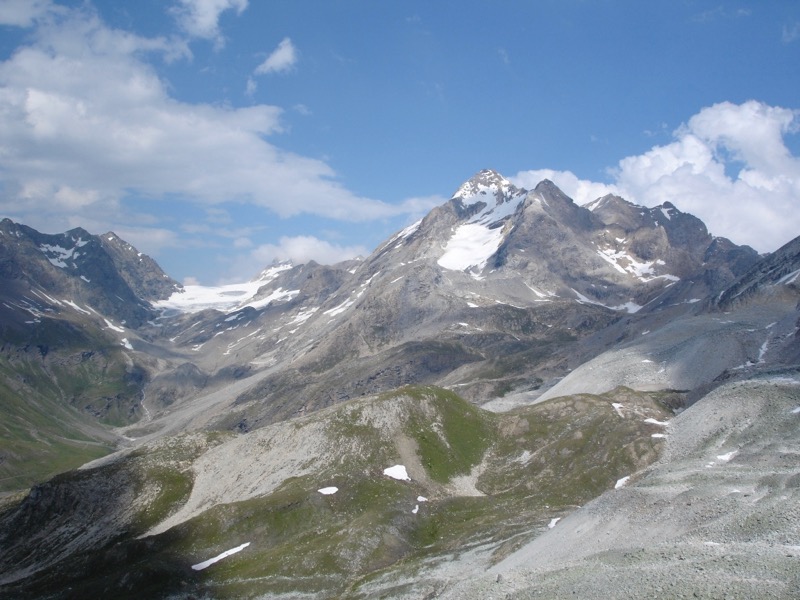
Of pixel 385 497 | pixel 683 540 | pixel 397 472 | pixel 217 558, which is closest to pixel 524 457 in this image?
pixel 397 472


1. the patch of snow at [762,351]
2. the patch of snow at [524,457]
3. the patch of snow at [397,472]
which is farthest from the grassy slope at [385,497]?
the patch of snow at [762,351]

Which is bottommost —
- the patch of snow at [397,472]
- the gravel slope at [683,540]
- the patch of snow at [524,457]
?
the gravel slope at [683,540]

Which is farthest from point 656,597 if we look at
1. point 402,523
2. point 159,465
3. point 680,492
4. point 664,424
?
point 159,465

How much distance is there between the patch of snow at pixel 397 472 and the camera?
394 ft

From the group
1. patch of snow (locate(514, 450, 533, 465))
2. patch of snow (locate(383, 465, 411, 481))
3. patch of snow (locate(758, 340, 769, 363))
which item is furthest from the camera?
patch of snow (locate(758, 340, 769, 363))

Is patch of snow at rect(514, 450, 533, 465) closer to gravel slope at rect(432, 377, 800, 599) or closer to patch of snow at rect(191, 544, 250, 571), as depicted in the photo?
gravel slope at rect(432, 377, 800, 599)

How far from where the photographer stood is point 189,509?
4953 inches

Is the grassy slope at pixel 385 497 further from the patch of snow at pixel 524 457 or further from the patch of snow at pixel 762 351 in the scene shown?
the patch of snow at pixel 762 351

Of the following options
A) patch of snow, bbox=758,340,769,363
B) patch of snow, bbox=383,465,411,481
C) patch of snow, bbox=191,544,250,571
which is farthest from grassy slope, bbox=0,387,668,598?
patch of snow, bbox=758,340,769,363

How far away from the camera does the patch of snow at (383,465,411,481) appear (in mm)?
120150

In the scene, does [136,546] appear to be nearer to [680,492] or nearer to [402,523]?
[402,523]

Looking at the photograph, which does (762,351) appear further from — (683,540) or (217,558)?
(217,558)

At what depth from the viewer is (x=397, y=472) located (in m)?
122

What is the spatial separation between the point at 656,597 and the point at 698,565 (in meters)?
4.51
